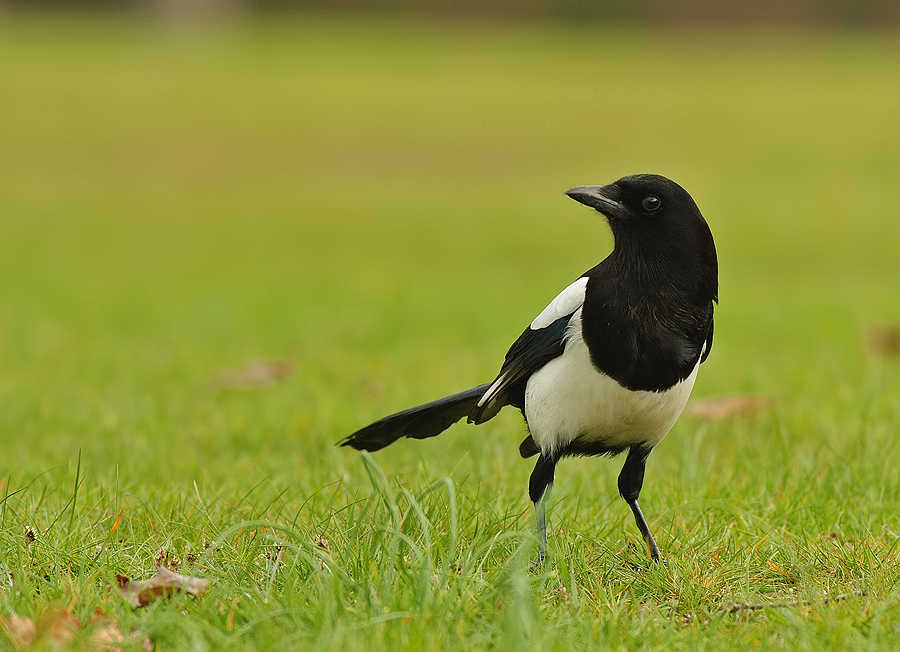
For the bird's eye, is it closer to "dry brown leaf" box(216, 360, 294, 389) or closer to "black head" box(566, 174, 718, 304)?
"black head" box(566, 174, 718, 304)

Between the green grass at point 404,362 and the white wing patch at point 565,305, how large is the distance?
0.54m

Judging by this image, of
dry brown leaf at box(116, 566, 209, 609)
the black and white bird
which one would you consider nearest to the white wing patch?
the black and white bird

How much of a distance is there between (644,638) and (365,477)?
5.33 feet

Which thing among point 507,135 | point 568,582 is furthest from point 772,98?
point 568,582

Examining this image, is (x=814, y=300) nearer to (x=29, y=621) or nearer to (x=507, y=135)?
(x=29, y=621)

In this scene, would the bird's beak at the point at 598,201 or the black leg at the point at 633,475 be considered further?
the black leg at the point at 633,475

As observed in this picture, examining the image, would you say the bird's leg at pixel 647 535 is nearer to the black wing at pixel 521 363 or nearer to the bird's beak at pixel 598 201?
the black wing at pixel 521 363

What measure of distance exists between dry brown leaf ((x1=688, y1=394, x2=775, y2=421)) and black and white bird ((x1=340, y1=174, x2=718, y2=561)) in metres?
1.62

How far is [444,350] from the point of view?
6.39 metres

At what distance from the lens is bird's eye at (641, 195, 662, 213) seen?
9.74 ft

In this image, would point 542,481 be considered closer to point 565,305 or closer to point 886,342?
point 565,305

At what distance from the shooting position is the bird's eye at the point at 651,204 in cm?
297

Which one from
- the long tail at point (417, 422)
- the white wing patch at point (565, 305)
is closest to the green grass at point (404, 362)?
the long tail at point (417, 422)

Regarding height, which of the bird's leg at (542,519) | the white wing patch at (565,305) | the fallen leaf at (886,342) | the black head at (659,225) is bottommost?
the fallen leaf at (886,342)
